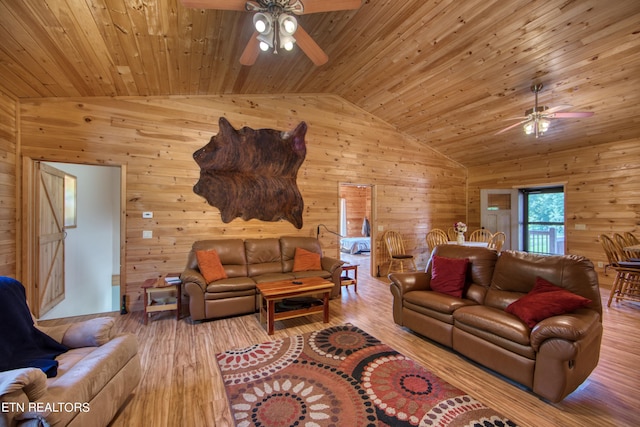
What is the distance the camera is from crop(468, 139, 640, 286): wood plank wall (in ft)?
15.8

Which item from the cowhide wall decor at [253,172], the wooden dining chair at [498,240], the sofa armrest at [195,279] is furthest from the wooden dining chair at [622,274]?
the sofa armrest at [195,279]

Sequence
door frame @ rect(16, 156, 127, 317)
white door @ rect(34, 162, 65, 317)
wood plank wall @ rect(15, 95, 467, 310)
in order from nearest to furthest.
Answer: door frame @ rect(16, 156, 127, 317), white door @ rect(34, 162, 65, 317), wood plank wall @ rect(15, 95, 467, 310)

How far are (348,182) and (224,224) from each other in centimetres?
258

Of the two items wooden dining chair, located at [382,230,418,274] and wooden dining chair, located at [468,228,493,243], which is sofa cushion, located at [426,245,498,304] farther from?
wooden dining chair, located at [468,228,493,243]

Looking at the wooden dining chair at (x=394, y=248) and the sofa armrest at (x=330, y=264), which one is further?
the wooden dining chair at (x=394, y=248)

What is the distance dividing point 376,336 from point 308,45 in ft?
10.0

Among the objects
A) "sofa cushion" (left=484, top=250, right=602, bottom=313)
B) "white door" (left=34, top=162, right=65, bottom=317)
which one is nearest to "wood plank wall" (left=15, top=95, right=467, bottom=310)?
"white door" (left=34, top=162, right=65, bottom=317)

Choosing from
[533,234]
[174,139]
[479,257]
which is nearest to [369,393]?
[479,257]

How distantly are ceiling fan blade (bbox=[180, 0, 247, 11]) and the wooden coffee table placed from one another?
2.68m

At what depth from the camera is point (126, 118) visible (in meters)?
3.96

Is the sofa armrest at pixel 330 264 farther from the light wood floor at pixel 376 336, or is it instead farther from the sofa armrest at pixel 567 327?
the sofa armrest at pixel 567 327

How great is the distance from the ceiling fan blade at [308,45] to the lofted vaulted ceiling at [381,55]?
61cm

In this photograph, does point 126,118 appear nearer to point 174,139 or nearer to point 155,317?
point 174,139

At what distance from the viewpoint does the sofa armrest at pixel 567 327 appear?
1883mm
